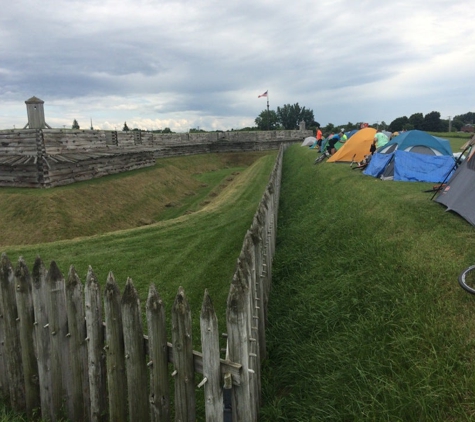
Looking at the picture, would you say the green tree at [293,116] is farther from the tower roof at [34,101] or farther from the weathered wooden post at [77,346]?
the weathered wooden post at [77,346]

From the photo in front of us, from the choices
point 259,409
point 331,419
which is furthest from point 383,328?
point 259,409

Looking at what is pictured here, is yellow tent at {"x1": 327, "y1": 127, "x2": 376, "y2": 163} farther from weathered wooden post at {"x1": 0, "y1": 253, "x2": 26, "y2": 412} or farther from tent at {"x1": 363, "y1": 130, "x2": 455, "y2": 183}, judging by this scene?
weathered wooden post at {"x1": 0, "y1": 253, "x2": 26, "y2": 412}

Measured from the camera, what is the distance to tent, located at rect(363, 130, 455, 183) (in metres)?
11.0

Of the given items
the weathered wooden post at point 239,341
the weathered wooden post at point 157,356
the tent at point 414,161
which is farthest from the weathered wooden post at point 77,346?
the tent at point 414,161

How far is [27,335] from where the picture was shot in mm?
3266

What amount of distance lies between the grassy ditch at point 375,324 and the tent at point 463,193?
180mm

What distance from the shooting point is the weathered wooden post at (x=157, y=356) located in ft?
8.00

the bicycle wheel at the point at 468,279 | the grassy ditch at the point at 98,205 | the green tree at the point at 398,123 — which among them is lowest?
the grassy ditch at the point at 98,205

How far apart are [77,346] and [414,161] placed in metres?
11.0

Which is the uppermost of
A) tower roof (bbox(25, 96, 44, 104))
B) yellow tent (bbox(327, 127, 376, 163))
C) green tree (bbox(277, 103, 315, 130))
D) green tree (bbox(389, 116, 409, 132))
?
green tree (bbox(277, 103, 315, 130))

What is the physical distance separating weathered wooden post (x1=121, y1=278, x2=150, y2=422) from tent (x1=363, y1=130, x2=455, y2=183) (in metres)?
10.3

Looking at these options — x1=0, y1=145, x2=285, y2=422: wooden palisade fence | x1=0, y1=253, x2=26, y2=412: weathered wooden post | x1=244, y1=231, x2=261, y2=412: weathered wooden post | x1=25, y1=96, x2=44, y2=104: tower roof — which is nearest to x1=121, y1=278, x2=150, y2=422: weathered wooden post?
x1=0, y1=145, x2=285, y2=422: wooden palisade fence

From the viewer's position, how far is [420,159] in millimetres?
11367

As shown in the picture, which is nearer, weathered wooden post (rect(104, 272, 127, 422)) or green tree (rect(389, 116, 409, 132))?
weathered wooden post (rect(104, 272, 127, 422))
